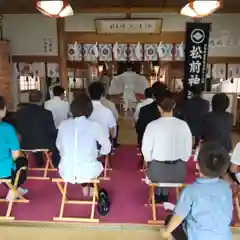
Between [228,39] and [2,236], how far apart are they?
668cm

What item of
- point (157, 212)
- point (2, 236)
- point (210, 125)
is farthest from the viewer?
point (210, 125)

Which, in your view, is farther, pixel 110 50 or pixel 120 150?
pixel 110 50

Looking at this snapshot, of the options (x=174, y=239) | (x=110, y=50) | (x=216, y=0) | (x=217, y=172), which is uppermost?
(x=216, y=0)

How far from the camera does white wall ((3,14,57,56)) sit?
8438 mm

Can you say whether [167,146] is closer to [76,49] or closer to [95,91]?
[95,91]

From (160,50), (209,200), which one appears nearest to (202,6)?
(209,200)

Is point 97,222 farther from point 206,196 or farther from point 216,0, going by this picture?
point 216,0

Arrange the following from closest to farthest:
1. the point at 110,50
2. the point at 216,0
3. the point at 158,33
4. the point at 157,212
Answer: the point at 157,212 < the point at 216,0 < the point at 158,33 < the point at 110,50

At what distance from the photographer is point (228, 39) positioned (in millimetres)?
8242

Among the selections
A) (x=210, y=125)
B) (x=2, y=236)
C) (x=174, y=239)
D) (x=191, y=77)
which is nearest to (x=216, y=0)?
(x=210, y=125)

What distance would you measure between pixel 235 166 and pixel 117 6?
16.5 feet

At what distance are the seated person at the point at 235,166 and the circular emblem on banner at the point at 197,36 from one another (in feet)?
14.1

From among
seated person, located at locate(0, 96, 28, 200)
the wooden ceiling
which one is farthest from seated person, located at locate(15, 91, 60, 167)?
the wooden ceiling

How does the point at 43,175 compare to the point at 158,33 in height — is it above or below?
below
